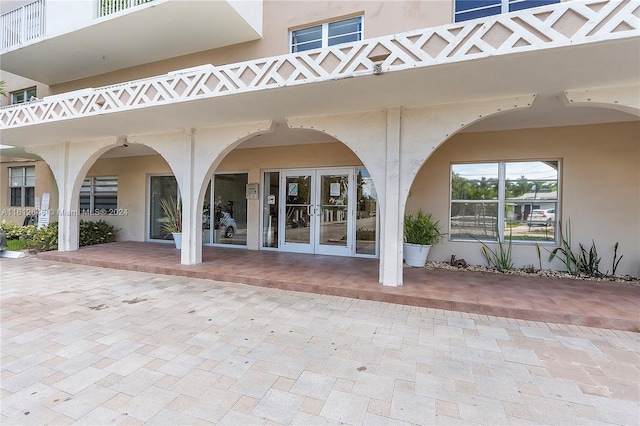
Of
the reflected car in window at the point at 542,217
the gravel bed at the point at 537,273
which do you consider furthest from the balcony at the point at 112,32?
the reflected car in window at the point at 542,217

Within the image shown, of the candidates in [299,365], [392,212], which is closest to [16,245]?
[299,365]

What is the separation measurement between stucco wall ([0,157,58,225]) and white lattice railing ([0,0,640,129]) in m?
7.65

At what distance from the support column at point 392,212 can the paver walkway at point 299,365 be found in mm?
666

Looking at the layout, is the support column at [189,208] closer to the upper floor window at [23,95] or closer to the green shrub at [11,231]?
the green shrub at [11,231]

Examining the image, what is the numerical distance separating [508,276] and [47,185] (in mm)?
13956

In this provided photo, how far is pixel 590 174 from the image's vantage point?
5406 mm

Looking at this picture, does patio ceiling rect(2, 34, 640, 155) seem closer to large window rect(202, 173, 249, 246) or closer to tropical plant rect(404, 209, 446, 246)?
tropical plant rect(404, 209, 446, 246)

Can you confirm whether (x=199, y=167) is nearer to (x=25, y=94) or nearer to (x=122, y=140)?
(x=122, y=140)

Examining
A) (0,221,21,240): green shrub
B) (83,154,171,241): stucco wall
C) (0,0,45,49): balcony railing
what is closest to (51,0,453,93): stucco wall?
(83,154,171,241): stucco wall

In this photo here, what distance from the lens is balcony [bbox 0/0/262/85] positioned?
20.1 ft

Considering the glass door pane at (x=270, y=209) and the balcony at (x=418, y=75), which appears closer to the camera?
the balcony at (x=418, y=75)

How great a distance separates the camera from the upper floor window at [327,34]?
6098 millimetres

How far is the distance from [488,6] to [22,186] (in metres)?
15.5

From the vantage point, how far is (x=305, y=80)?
377cm
